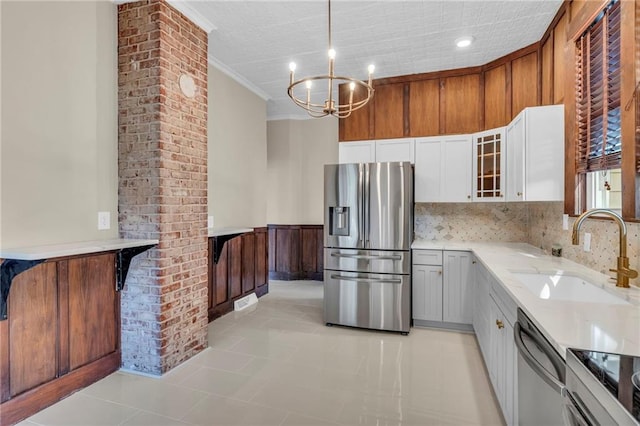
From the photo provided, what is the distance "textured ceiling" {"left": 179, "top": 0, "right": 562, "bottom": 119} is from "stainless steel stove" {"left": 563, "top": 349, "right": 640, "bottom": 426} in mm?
2698

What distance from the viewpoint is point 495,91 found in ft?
12.0

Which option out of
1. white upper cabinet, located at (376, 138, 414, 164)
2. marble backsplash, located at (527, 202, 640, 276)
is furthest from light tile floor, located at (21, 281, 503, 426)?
white upper cabinet, located at (376, 138, 414, 164)

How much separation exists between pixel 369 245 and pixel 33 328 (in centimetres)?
276

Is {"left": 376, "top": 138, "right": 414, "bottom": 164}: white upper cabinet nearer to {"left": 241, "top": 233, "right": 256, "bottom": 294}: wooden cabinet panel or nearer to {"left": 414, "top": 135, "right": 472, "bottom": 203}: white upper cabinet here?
{"left": 414, "top": 135, "right": 472, "bottom": 203}: white upper cabinet

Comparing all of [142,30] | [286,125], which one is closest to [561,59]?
[142,30]

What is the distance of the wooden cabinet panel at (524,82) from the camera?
10.6 feet

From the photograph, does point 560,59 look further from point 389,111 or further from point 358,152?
point 358,152

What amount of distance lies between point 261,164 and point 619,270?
4200 mm

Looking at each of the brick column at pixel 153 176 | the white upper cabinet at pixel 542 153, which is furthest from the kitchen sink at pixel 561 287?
the brick column at pixel 153 176

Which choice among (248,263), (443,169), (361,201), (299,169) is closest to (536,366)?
(361,201)

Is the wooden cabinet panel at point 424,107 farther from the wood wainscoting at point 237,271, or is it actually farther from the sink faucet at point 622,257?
the wood wainscoting at point 237,271

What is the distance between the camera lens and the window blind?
76.7 inches

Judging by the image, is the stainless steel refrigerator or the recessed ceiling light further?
the stainless steel refrigerator

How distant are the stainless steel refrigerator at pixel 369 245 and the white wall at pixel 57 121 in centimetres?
211
